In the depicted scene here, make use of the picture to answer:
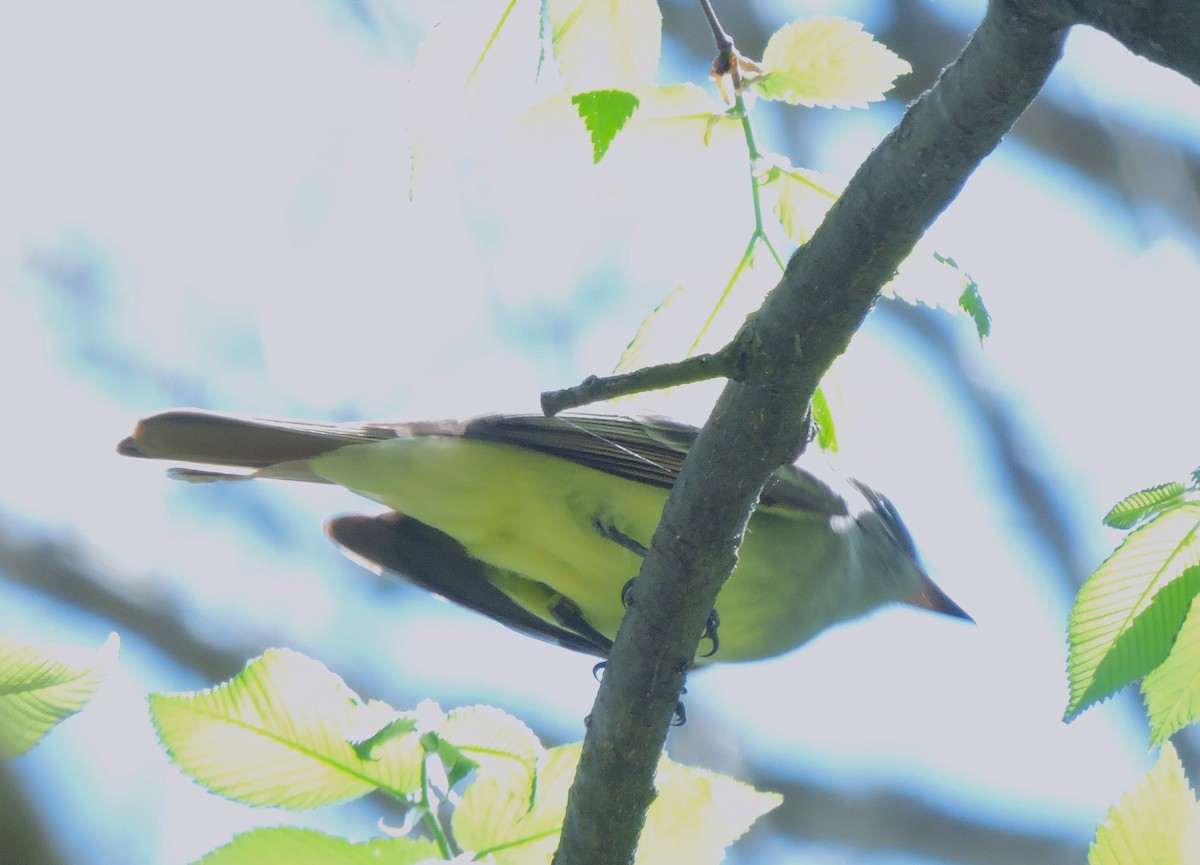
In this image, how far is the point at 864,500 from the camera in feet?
14.1

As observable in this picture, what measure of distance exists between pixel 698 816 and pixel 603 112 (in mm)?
1120

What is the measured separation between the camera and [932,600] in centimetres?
447

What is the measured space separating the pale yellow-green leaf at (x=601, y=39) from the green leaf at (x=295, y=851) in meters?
1.16

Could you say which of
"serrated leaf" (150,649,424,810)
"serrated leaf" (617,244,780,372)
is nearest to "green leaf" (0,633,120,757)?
"serrated leaf" (150,649,424,810)

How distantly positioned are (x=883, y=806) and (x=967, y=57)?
6.49m

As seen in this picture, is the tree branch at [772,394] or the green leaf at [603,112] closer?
the tree branch at [772,394]

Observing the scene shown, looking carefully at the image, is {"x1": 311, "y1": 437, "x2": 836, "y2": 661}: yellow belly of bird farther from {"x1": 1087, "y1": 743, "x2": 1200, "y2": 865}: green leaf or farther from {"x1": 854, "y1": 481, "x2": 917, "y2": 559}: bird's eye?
{"x1": 1087, "y1": 743, "x2": 1200, "y2": 865}: green leaf

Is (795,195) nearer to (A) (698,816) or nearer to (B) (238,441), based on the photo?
(A) (698,816)

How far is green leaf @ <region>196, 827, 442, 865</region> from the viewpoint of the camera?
1562mm

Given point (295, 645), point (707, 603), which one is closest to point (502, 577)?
point (707, 603)

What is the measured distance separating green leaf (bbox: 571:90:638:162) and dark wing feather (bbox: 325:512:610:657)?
8.35 feet

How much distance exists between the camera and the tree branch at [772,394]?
1.58 meters

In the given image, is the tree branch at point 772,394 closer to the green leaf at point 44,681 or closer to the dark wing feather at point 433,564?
the green leaf at point 44,681

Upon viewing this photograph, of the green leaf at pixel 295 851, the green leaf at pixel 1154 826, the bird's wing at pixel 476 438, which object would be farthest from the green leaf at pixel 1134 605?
the bird's wing at pixel 476 438
